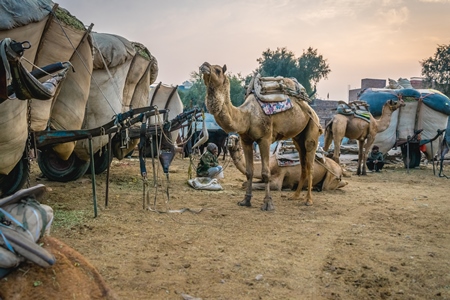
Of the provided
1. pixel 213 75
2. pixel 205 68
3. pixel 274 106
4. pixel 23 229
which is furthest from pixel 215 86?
pixel 23 229

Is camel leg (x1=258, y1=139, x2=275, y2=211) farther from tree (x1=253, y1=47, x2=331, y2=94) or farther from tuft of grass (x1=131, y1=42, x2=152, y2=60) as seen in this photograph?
tree (x1=253, y1=47, x2=331, y2=94)

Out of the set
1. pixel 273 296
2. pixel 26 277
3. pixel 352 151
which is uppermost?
pixel 26 277

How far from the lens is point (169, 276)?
13.9 ft

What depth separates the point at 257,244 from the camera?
18.2 feet

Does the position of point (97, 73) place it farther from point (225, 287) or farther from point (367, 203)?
point (225, 287)

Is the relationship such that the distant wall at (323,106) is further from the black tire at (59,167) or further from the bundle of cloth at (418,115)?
the black tire at (59,167)

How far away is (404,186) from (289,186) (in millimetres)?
3880

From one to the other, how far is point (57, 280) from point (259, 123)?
230 inches

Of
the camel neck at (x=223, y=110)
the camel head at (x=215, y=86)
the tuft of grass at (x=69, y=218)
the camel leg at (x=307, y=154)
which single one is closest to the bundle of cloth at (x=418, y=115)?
the camel leg at (x=307, y=154)

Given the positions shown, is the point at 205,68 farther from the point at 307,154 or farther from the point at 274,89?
the point at 307,154

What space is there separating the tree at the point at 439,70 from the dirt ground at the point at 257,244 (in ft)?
88.3

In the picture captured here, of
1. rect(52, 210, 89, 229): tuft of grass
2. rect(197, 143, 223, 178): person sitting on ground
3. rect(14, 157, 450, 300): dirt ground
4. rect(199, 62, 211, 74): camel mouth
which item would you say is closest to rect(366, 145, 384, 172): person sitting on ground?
rect(14, 157, 450, 300): dirt ground

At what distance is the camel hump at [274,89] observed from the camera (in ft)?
27.3

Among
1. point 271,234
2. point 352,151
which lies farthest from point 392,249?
point 352,151
